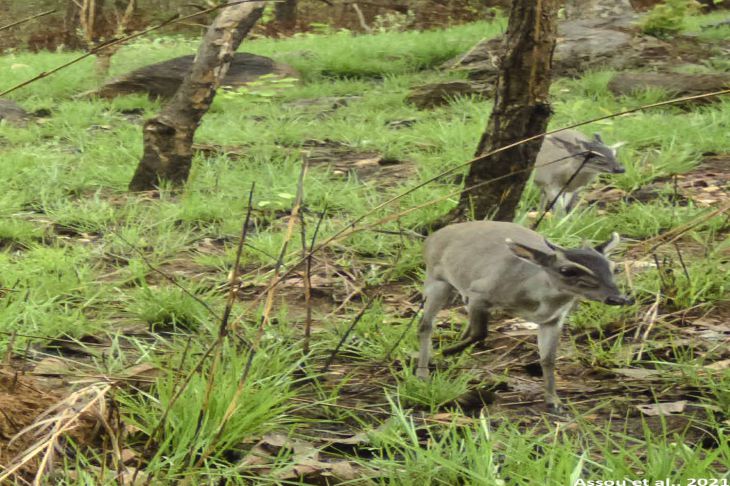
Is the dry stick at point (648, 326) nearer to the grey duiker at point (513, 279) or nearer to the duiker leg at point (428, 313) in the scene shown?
the grey duiker at point (513, 279)

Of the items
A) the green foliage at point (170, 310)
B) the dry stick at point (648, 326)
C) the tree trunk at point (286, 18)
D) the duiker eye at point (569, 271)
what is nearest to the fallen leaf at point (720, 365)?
the dry stick at point (648, 326)

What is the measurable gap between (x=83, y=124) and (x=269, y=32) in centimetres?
1281

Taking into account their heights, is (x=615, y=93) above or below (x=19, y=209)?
below

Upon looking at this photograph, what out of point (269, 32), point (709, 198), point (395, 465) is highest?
point (395, 465)

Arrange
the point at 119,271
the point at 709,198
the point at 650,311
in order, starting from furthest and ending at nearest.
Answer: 1. the point at 709,198
2. the point at 119,271
3. the point at 650,311

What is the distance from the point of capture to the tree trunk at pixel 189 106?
6.81 meters

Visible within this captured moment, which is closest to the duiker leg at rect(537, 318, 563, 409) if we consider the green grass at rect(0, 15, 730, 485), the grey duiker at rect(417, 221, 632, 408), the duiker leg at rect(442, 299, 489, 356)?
the grey duiker at rect(417, 221, 632, 408)

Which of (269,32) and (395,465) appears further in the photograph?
(269,32)

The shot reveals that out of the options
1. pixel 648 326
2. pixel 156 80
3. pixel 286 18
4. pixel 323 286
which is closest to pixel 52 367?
pixel 323 286

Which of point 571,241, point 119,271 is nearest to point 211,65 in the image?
point 119,271

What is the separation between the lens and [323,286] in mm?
4949

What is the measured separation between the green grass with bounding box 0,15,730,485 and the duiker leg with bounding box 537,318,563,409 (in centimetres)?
12

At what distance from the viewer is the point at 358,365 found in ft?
12.1

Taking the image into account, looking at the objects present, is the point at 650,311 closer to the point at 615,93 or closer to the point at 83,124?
the point at 615,93
